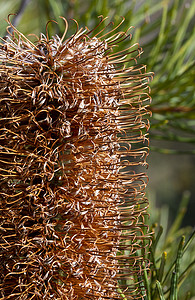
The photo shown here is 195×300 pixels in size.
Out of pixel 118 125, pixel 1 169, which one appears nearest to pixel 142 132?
pixel 118 125

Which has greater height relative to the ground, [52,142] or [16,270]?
[52,142]

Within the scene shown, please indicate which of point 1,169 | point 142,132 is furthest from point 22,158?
point 142,132

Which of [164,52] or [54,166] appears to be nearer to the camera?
[54,166]

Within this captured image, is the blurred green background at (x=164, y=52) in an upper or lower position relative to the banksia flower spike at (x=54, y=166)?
upper

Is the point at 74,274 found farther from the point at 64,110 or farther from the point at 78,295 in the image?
the point at 64,110

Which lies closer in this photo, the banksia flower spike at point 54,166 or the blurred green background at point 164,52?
the banksia flower spike at point 54,166

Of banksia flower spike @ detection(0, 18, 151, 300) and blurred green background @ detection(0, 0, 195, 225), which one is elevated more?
blurred green background @ detection(0, 0, 195, 225)

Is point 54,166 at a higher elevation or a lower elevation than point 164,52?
lower

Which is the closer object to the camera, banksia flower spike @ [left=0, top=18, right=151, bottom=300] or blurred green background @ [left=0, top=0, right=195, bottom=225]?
banksia flower spike @ [left=0, top=18, right=151, bottom=300]
